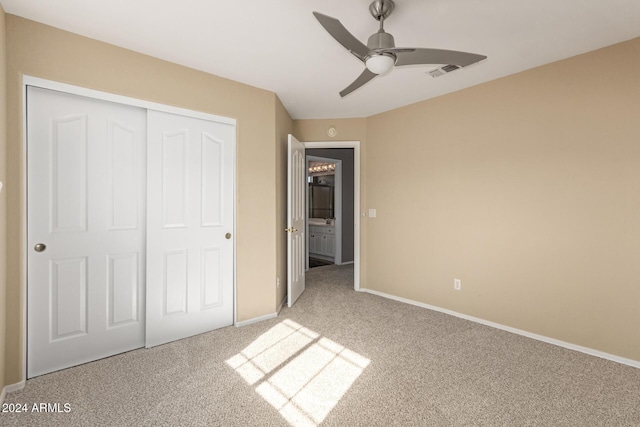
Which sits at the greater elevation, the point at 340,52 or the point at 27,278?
the point at 340,52

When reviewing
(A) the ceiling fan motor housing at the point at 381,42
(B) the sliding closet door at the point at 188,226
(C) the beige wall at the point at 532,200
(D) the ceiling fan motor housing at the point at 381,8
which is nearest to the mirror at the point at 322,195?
(C) the beige wall at the point at 532,200

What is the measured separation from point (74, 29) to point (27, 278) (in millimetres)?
1725

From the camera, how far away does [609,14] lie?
190 cm

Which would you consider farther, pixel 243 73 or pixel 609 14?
pixel 243 73

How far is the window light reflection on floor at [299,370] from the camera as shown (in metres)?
1.77

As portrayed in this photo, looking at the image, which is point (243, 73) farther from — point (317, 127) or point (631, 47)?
point (631, 47)

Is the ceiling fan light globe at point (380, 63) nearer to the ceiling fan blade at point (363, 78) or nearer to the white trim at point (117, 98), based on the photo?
the ceiling fan blade at point (363, 78)

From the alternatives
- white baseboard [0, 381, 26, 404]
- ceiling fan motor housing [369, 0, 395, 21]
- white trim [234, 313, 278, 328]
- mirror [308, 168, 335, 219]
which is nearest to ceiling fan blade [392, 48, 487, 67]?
ceiling fan motor housing [369, 0, 395, 21]

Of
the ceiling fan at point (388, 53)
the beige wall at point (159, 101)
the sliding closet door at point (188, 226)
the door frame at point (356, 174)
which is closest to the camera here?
the ceiling fan at point (388, 53)

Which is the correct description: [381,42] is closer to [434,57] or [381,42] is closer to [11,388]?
[434,57]

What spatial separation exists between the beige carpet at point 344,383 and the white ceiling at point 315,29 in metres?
2.40

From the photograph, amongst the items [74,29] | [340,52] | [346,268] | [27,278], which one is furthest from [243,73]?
[346,268]

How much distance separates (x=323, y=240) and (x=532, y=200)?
428 centimetres

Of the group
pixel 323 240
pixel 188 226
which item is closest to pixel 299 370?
pixel 188 226
